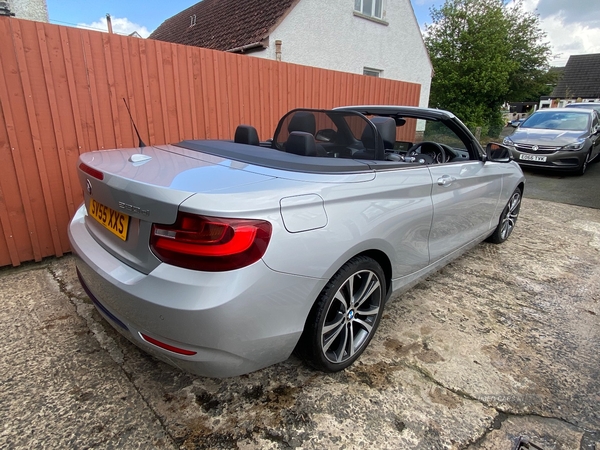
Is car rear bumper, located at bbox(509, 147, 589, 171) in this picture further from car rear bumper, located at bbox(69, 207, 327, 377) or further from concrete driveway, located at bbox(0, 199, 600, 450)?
car rear bumper, located at bbox(69, 207, 327, 377)

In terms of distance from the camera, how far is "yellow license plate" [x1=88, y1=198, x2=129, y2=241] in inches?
65.9

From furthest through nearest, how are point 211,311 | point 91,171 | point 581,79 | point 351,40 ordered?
point 581,79, point 351,40, point 91,171, point 211,311

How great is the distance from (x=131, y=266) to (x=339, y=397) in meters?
1.25

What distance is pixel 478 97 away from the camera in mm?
16516

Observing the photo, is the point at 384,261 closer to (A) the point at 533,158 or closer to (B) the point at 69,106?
(B) the point at 69,106

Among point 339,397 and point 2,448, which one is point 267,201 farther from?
point 2,448

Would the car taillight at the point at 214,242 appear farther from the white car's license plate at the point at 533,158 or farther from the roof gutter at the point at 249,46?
the white car's license plate at the point at 533,158

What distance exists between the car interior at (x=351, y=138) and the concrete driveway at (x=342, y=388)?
48.7 inches

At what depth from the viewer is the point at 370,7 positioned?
36.0 feet

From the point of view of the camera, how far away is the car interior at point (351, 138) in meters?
2.41

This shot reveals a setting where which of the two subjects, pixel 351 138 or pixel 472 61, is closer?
pixel 351 138

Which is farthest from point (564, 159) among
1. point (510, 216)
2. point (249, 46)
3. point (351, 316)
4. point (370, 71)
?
point (351, 316)

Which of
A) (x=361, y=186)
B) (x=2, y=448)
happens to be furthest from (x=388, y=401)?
(x=2, y=448)

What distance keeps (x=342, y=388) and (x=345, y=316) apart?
1.30 feet
